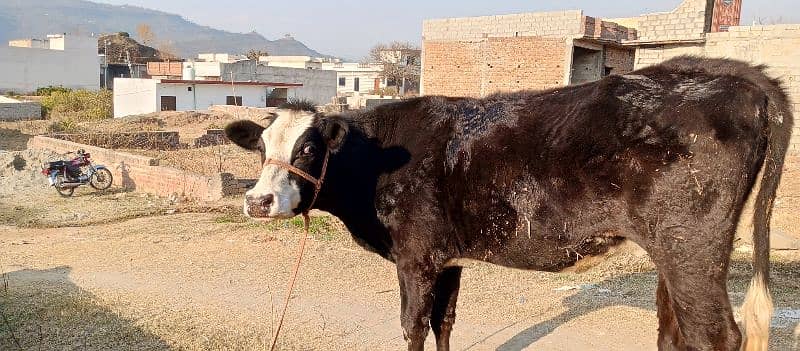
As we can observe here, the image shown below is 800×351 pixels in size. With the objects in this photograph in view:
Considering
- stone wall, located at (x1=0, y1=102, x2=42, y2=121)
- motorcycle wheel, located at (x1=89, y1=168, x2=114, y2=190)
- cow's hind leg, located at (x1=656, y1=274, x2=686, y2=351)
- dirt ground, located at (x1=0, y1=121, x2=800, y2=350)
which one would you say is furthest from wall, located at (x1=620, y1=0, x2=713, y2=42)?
stone wall, located at (x1=0, y1=102, x2=42, y2=121)

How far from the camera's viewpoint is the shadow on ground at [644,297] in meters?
5.31

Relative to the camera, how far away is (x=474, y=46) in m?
23.6

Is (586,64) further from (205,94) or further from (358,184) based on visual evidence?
(205,94)

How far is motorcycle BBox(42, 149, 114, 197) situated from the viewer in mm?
13617

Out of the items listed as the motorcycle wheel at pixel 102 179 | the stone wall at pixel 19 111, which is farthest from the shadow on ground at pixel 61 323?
the stone wall at pixel 19 111

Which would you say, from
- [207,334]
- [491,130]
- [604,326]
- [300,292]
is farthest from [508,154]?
[300,292]

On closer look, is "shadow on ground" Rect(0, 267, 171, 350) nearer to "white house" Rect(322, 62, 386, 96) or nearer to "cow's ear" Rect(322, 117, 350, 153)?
"cow's ear" Rect(322, 117, 350, 153)

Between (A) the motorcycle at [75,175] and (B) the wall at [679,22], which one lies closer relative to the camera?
(A) the motorcycle at [75,175]

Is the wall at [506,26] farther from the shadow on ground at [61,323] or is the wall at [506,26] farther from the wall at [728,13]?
the shadow on ground at [61,323]

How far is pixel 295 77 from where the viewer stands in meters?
53.3

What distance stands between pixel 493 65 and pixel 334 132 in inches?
774

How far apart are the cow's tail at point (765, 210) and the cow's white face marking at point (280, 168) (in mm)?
2704

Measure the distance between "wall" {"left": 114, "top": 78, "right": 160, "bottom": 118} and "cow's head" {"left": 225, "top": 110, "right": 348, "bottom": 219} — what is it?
116 ft

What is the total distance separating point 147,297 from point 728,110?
5704mm
